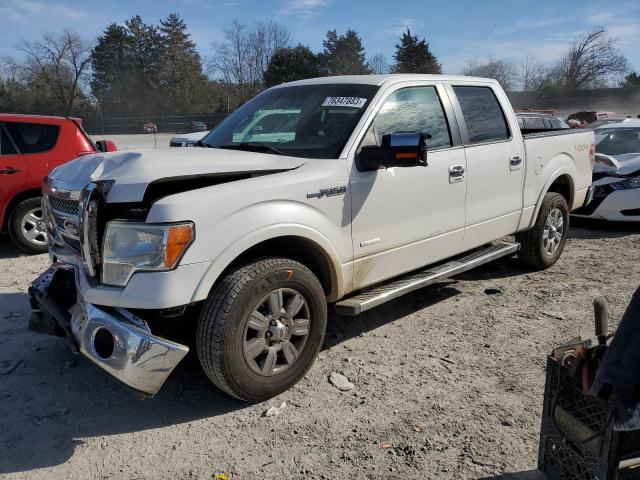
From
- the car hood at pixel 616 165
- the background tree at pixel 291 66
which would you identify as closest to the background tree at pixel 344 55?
the background tree at pixel 291 66

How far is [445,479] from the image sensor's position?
264 centimetres

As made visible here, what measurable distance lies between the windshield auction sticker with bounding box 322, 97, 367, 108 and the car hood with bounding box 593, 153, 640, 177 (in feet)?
18.8

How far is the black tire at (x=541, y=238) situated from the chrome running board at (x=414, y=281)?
45 cm

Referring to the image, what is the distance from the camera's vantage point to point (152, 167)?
9.80 feet

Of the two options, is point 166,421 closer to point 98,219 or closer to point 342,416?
point 342,416

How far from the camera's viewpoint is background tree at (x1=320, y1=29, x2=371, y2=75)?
61469 mm

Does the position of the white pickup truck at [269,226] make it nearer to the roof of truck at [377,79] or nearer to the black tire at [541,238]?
the roof of truck at [377,79]

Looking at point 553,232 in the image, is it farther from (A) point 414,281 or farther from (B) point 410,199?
(B) point 410,199

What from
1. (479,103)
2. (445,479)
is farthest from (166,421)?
(479,103)

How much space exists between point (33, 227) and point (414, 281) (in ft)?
17.1

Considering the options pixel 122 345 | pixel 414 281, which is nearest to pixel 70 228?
pixel 122 345

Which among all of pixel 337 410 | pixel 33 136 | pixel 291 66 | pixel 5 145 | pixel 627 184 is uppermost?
pixel 291 66

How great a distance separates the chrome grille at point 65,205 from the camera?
3.17m

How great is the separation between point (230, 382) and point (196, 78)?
216 ft
